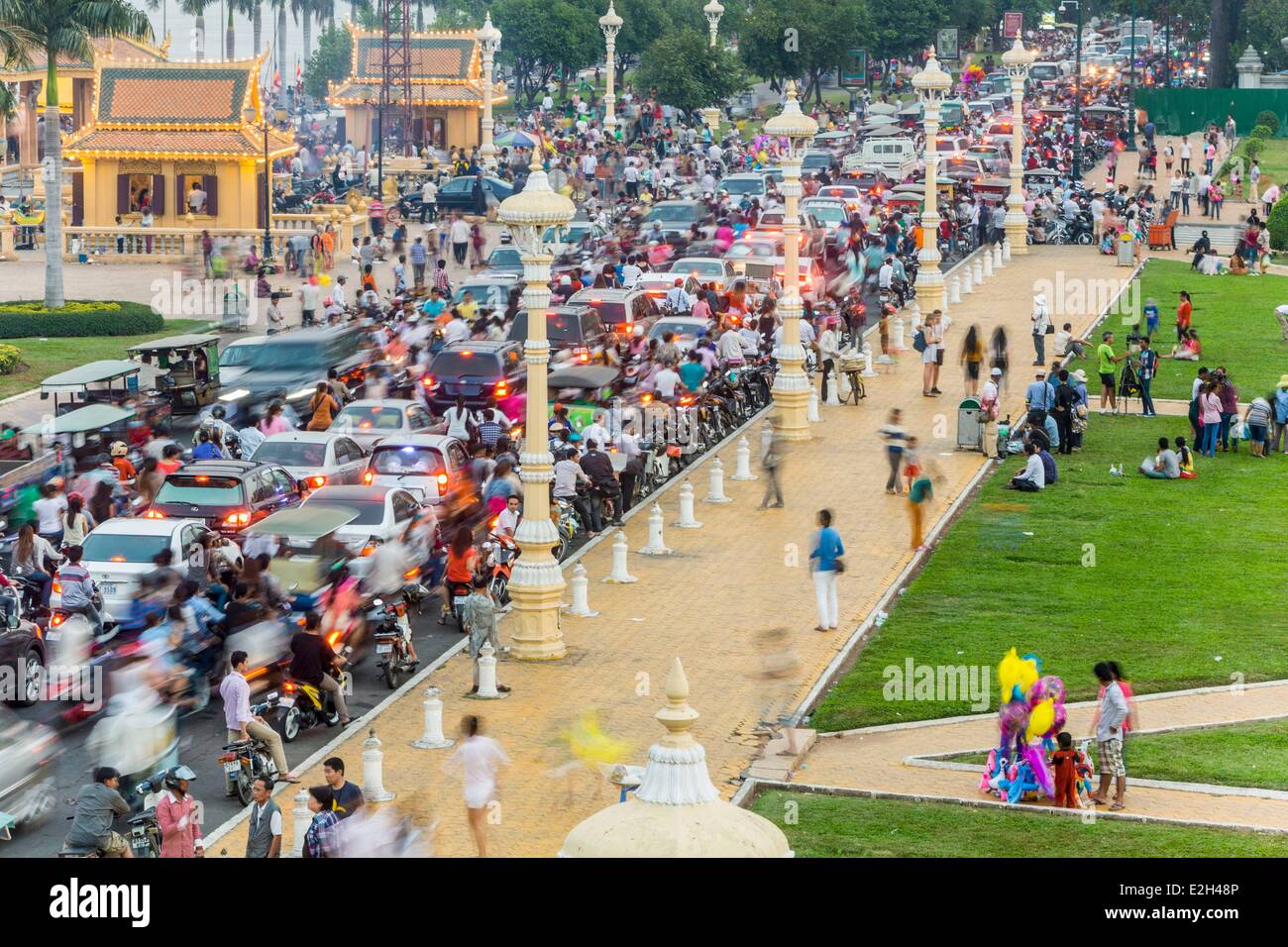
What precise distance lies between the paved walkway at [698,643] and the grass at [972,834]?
1.31 meters

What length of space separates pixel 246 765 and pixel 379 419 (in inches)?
521

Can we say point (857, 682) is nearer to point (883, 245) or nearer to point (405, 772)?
point (405, 772)

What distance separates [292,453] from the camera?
28172 millimetres

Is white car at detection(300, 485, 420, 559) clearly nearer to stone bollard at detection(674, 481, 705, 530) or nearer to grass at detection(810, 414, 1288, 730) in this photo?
stone bollard at detection(674, 481, 705, 530)

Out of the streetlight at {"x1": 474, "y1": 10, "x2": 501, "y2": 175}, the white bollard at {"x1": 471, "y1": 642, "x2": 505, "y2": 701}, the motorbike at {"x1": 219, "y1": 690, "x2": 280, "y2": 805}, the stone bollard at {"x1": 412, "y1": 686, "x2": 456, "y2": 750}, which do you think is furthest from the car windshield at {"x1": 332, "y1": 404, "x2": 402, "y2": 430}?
the streetlight at {"x1": 474, "y1": 10, "x2": 501, "y2": 175}

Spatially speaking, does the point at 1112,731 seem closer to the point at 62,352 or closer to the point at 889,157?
the point at 62,352

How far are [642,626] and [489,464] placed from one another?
449 centimetres

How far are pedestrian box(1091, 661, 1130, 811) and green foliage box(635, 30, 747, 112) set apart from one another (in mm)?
61273

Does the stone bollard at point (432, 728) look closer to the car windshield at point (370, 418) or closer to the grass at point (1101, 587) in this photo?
the grass at point (1101, 587)

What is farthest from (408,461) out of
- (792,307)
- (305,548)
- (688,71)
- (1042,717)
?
(688,71)

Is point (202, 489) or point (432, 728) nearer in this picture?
point (432, 728)

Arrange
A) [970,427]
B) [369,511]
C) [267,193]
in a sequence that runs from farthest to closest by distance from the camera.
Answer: [267,193], [970,427], [369,511]

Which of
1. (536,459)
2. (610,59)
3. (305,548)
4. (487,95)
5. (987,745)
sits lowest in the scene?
(987,745)
